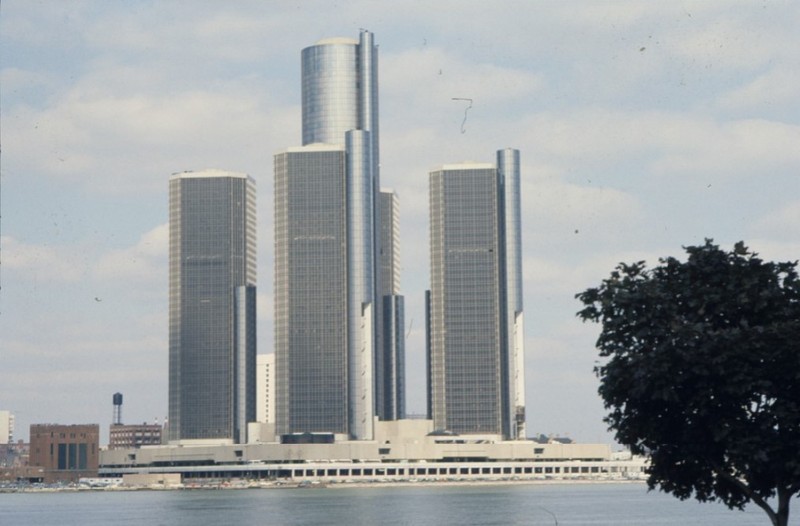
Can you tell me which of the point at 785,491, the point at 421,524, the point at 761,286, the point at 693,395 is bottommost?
the point at 421,524

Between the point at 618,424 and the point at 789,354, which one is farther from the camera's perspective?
the point at 618,424

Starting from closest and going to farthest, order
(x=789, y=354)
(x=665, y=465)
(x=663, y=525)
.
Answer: (x=789, y=354) < (x=665, y=465) < (x=663, y=525)

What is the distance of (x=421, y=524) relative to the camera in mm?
178250

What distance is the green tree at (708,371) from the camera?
5762 centimetres

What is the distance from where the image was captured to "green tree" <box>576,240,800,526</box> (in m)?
57.6

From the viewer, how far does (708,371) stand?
5756cm

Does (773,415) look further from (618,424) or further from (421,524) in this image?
(421,524)

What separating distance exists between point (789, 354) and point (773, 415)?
2617mm

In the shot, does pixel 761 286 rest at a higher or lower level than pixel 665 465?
higher

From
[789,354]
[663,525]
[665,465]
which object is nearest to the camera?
[789,354]

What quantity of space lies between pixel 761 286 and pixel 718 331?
418 cm

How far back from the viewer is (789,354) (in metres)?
57.6

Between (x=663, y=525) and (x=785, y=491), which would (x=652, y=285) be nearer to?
(x=785, y=491)

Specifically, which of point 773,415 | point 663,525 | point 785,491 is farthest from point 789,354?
point 663,525
